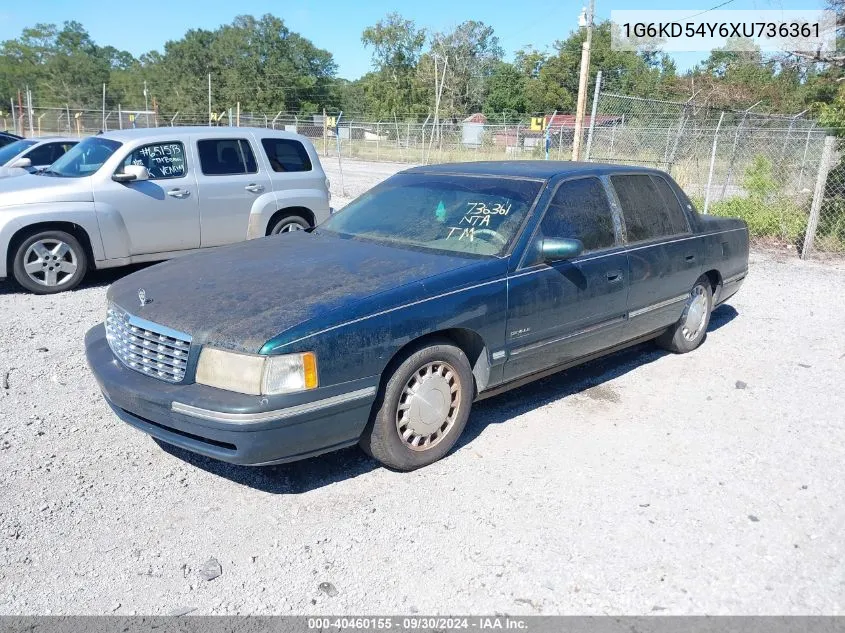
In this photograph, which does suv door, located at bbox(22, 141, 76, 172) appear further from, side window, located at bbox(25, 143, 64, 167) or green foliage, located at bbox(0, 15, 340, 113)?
green foliage, located at bbox(0, 15, 340, 113)

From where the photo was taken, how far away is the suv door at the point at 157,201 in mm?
7418

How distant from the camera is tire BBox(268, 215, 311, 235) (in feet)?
27.9

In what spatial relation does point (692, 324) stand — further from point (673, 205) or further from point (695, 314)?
point (673, 205)

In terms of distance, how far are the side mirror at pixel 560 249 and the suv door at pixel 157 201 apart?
16.5 ft

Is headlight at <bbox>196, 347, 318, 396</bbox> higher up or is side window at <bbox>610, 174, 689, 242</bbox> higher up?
side window at <bbox>610, 174, 689, 242</bbox>

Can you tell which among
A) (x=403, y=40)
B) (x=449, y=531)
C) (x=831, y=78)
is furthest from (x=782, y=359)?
(x=403, y=40)

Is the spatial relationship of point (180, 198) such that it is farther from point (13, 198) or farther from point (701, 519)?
point (701, 519)

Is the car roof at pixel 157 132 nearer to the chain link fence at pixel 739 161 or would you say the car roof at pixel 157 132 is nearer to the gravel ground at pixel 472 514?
the gravel ground at pixel 472 514

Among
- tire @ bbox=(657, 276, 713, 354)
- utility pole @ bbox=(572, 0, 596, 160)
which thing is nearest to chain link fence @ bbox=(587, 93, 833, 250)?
utility pole @ bbox=(572, 0, 596, 160)

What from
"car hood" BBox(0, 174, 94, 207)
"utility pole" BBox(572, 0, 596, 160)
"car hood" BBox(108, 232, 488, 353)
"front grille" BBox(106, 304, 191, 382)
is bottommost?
"front grille" BBox(106, 304, 191, 382)

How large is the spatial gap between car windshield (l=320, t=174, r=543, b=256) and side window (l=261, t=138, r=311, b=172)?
379cm

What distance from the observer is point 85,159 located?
7.75 m

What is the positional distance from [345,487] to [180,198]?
206 inches

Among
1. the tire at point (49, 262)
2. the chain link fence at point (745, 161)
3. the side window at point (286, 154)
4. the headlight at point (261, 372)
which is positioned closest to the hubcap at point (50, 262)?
the tire at point (49, 262)
